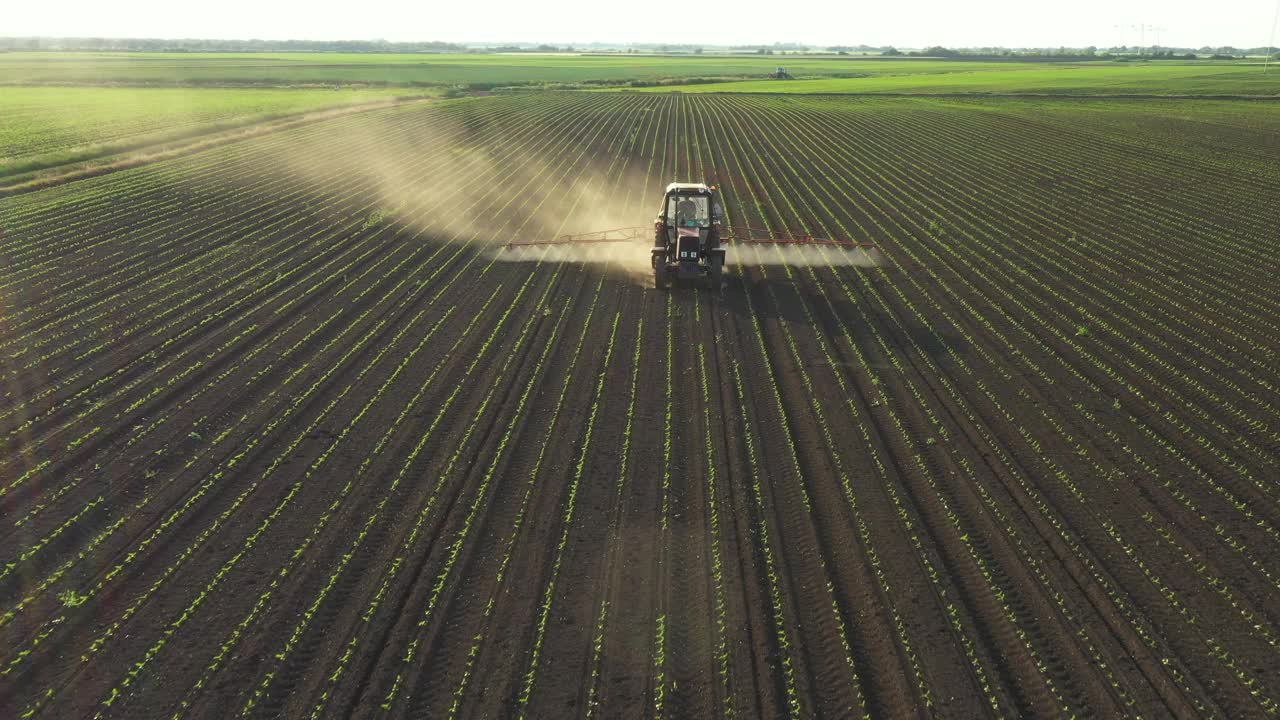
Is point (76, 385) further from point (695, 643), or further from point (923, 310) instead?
point (923, 310)

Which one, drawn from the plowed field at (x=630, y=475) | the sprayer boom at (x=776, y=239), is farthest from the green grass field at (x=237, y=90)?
the sprayer boom at (x=776, y=239)

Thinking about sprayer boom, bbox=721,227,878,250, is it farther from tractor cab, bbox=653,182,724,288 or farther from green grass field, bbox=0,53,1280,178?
green grass field, bbox=0,53,1280,178

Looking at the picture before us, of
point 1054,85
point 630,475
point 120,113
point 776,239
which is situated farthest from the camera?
point 1054,85

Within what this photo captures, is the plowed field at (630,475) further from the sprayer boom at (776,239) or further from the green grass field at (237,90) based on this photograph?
the green grass field at (237,90)

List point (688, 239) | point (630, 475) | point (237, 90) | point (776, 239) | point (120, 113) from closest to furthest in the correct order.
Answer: point (630, 475), point (688, 239), point (776, 239), point (120, 113), point (237, 90)

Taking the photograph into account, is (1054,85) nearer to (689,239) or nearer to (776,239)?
(776,239)

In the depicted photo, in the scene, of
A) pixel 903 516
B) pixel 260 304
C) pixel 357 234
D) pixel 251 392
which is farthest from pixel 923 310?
pixel 357 234

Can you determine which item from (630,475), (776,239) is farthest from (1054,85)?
(630,475)

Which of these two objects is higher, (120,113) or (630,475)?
(120,113)
